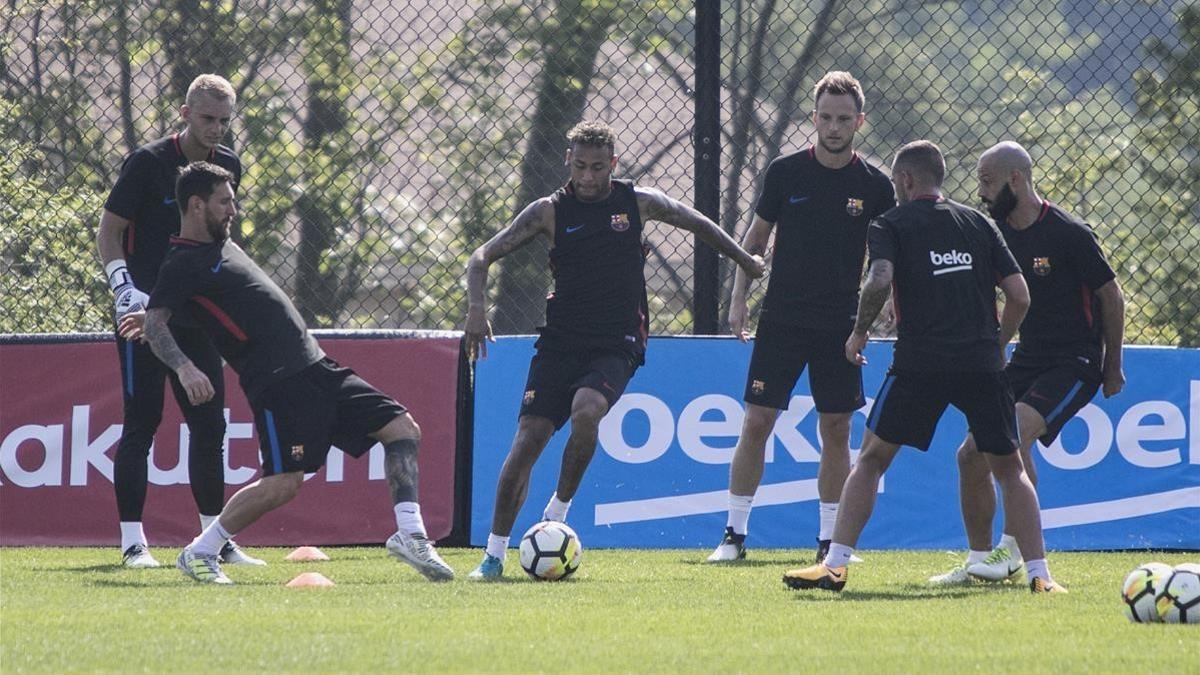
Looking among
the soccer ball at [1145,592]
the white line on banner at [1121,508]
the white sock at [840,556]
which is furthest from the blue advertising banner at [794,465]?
the soccer ball at [1145,592]

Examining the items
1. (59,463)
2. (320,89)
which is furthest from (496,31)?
(59,463)

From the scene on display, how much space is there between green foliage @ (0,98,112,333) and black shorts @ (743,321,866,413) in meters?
4.57

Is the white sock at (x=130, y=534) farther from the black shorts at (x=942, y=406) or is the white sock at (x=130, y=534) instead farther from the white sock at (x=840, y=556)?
the black shorts at (x=942, y=406)

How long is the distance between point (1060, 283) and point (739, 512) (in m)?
1.93

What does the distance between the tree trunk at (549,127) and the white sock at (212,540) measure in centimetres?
472

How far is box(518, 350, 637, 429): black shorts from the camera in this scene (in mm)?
7574

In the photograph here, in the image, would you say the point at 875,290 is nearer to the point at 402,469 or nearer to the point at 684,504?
the point at 402,469

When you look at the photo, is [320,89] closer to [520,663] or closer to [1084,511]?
[1084,511]

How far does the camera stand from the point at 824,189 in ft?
27.2

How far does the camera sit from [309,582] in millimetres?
6820

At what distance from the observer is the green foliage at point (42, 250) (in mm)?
10703

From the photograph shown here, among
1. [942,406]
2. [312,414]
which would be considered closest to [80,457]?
[312,414]

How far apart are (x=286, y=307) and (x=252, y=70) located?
212 inches

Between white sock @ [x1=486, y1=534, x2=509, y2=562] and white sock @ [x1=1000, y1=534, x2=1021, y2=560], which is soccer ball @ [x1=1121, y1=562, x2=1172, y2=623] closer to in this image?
white sock @ [x1=1000, y1=534, x2=1021, y2=560]
